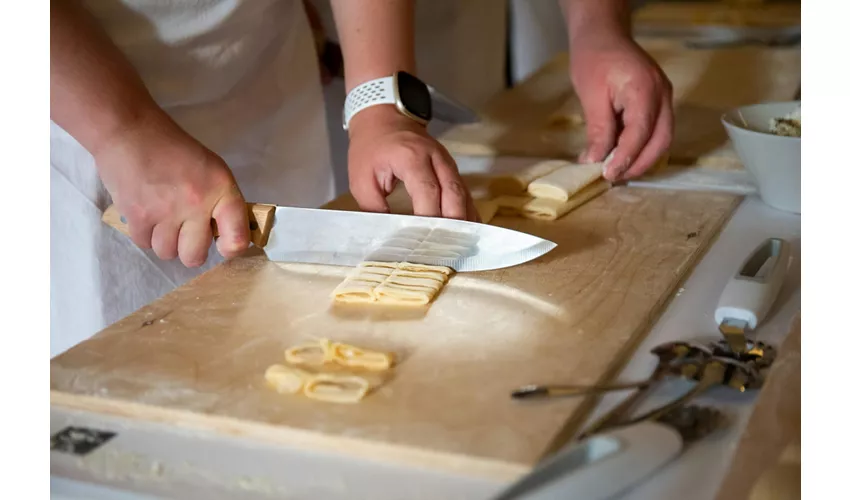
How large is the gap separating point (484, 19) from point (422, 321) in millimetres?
1480

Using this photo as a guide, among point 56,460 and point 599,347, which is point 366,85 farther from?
point 56,460

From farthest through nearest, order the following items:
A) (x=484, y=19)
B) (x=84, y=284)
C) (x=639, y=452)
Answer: (x=484, y=19), (x=84, y=284), (x=639, y=452)

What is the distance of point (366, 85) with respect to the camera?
46.1 inches

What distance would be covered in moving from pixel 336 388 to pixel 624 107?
2.43 ft

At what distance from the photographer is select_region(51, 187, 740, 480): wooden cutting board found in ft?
2.12

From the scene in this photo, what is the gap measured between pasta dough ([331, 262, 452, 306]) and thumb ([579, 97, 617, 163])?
41 centimetres

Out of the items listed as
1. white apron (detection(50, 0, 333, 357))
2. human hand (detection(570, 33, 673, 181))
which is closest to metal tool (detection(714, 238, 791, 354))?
human hand (detection(570, 33, 673, 181))

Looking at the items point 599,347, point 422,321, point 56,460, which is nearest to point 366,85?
point 422,321

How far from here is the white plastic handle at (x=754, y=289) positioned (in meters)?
0.80

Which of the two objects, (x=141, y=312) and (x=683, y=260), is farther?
(x=683, y=260)

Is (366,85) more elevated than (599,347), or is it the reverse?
(366,85)

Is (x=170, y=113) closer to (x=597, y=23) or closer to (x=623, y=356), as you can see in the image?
(x=597, y=23)

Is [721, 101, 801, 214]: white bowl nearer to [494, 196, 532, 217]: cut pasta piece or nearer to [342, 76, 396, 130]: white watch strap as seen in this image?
[494, 196, 532, 217]: cut pasta piece

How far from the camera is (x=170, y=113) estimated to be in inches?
50.3
